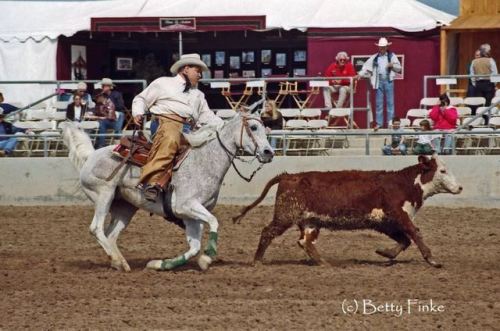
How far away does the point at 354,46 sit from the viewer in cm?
2491

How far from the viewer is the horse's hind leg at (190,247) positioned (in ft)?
41.3

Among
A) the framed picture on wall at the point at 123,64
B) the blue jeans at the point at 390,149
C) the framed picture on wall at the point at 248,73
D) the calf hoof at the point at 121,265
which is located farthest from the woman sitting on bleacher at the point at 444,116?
the framed picture on wall at the point at 123,64

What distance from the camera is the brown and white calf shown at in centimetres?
1303

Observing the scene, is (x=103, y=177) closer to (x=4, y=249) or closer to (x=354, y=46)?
(x=4, y=249)

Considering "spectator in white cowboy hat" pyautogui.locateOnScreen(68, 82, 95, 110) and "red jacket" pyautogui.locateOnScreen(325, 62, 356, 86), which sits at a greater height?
"red jacket" pyautogui.locateOnScreen(325, 62, 356, 86)

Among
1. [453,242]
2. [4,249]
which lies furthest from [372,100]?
[4,249]

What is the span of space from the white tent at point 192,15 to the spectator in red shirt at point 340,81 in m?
2.07

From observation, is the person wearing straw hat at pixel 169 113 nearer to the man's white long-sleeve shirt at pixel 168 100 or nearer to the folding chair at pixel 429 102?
the man's white long-sleeve shirt at pixel 168 100

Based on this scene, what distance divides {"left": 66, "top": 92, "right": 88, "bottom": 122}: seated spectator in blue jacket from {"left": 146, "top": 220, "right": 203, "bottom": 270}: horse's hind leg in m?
9.07

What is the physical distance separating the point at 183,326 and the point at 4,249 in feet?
18.3

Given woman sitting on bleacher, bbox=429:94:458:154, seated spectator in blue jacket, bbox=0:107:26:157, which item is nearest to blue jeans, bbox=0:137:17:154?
seated spectator in blue jacket, bbox=0:107:26:157

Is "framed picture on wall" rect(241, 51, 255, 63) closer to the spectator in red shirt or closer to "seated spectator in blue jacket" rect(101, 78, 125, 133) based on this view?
the spectator in red shirt

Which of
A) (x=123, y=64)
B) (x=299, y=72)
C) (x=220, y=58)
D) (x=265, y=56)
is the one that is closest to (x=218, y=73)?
(x=220, y=58)

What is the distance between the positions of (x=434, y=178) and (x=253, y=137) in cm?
190
